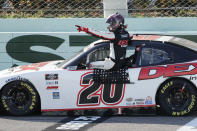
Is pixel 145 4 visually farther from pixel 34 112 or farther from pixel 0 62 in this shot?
pixel 34 112

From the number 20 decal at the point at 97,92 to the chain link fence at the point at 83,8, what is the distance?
13.5ft

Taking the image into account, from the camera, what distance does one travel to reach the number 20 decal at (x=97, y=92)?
307 inches

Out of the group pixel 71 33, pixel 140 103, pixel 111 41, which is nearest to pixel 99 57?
pixel 111 41

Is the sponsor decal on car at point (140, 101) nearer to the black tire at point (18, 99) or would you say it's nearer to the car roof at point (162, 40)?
the car roof at point (162, 40)

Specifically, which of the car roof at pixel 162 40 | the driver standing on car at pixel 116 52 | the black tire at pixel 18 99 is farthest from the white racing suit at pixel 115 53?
the black tire at pixel 18 99

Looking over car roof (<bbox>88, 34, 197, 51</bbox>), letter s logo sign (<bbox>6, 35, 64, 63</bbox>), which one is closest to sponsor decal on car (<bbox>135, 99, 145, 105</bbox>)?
car roof (<bbox>88, 34, 197, 51</bbox>)

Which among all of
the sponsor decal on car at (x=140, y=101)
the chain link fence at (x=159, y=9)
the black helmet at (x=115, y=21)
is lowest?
the sponsor decal on car at (x=140, y=101)

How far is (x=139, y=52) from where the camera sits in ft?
25.8

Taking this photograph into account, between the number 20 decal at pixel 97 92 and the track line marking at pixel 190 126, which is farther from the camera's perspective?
the number 20 decal at pixel 97 92

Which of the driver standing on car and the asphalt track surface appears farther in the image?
the driver standing on car

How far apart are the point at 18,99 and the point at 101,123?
5.30ft

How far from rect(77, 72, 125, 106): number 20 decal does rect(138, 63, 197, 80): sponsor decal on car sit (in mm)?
463

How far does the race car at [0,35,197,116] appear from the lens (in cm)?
769

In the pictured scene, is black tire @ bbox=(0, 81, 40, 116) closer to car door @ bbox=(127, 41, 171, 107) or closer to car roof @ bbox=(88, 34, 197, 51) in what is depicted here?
car roof @ bbox=(88, 34, 197, 51)
